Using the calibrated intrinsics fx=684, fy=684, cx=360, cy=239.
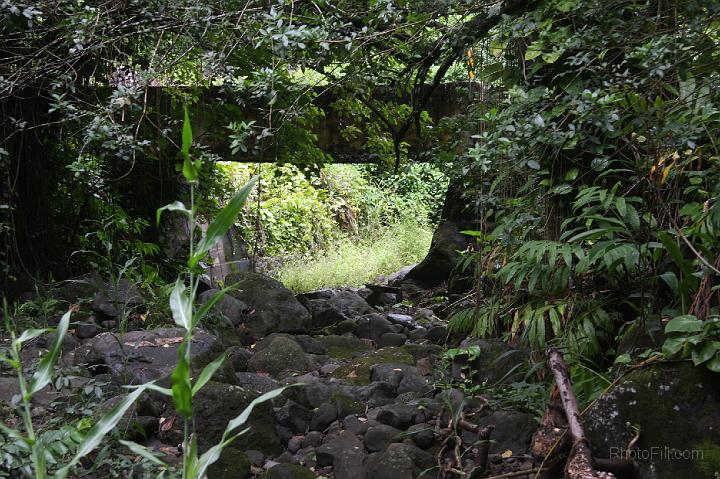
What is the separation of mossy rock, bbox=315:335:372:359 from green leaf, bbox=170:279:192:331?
156 inches

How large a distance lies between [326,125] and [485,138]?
495cm

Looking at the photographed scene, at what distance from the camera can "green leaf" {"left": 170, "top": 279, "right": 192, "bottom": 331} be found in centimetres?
146

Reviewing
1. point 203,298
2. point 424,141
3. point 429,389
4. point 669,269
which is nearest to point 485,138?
point 669,269

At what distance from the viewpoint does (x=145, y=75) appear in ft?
11.8

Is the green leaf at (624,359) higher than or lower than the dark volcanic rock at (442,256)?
higher

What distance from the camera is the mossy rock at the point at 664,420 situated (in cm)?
237

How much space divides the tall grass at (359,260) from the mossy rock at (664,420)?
8485 mm

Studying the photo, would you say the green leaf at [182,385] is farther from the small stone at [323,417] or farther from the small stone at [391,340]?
the small stone at [391,340]

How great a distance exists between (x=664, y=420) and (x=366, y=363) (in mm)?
2550

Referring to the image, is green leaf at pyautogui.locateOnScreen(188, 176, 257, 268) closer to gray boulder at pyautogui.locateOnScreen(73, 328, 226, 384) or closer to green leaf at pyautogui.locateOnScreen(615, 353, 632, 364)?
green leaf at pyautogui.locateOnScreen(615, 353, 632, 364)

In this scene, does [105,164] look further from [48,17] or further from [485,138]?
[485,138]

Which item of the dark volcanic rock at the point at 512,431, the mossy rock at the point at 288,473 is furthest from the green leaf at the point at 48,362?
the dark volcanic rock at the point at 512,431

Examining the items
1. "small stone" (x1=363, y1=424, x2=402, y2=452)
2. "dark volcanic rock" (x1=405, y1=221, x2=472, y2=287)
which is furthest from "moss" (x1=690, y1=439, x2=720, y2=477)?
"dark volcanic rock" (x1=405, y1=221, x2=472, y2=287)

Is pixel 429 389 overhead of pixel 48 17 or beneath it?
beneath
